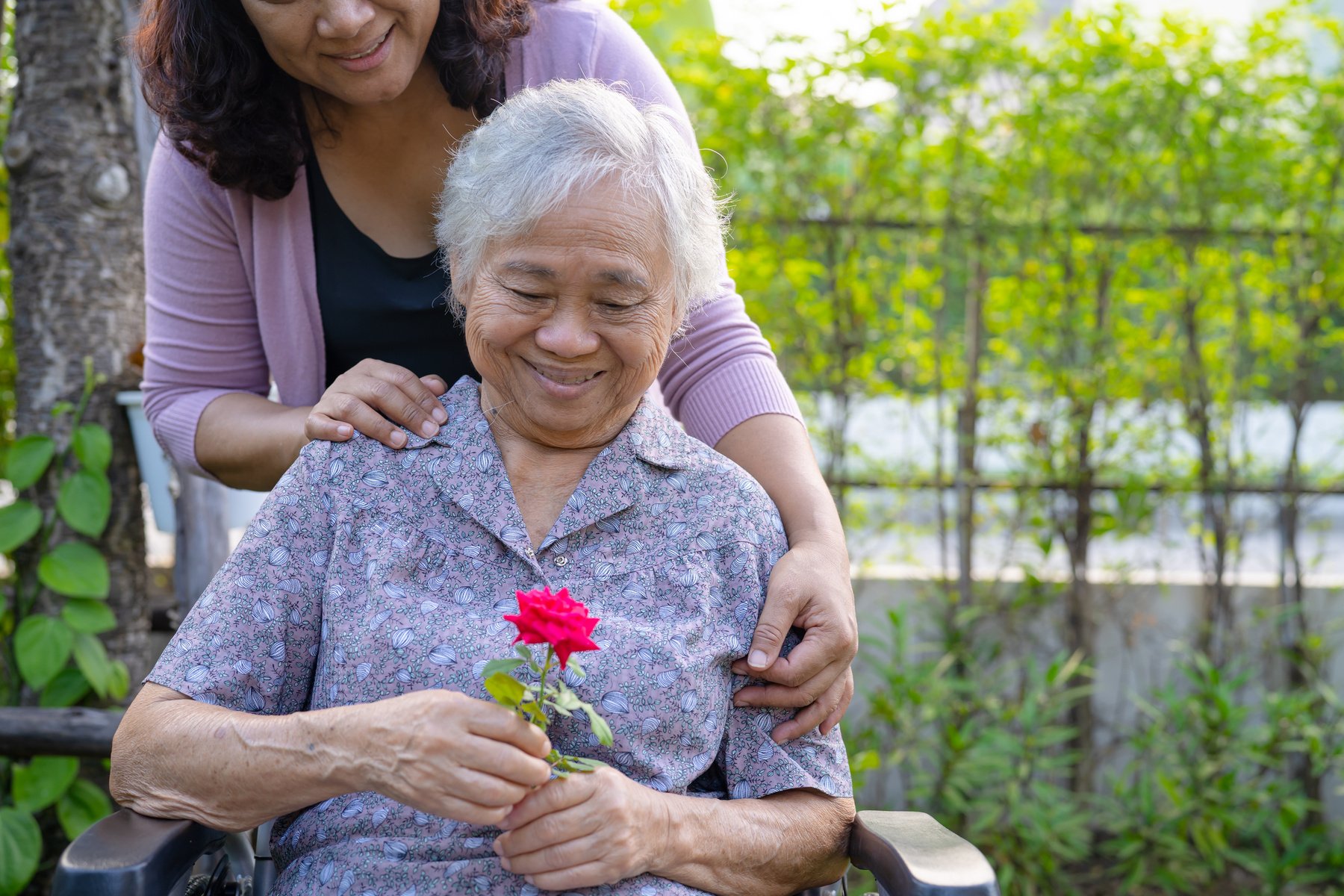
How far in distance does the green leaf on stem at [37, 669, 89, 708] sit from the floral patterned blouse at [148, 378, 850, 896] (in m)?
1.49

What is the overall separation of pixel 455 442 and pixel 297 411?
382 mm

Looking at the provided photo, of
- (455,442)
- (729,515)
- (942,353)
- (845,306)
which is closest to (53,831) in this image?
(455,442)

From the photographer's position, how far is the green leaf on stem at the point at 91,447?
287 cm

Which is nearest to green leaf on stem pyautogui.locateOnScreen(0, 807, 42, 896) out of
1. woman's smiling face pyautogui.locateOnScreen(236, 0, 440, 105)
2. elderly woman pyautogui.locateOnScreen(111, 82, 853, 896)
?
elderly woman pyautogui.locateOnScreen(111, 82, 853, 896)

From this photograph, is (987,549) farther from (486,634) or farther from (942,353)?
(486,634)

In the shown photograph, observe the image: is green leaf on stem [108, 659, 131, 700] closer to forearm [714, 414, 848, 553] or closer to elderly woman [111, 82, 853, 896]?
elderly woman [111, 82, 853, 896]

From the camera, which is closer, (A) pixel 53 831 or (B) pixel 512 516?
(B) pixel 512 516

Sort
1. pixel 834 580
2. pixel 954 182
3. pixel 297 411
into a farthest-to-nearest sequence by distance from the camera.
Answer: pixel 954 182 → pixel 297 411 → pixel 834 580

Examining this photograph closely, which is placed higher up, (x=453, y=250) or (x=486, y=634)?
(x=453, y=250)

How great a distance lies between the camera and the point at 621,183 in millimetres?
1647

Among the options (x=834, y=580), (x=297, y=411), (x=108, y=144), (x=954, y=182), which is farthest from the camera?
(x=954, y=182)

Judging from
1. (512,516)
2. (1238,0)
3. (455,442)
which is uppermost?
(1238,0)

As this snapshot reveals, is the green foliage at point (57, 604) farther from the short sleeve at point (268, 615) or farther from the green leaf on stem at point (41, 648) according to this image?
the short sleeve at point (268, 615)

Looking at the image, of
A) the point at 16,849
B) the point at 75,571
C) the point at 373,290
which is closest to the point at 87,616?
the point at 75,571
